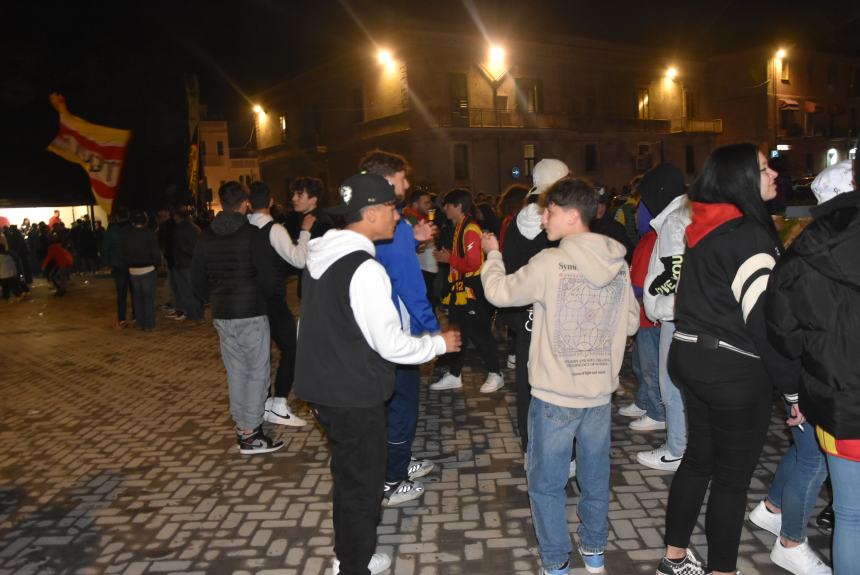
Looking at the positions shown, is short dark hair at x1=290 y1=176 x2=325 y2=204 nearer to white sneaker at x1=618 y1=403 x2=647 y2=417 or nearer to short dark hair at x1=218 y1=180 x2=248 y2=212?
short dark hair at x1=218 y1=180 x2=248 y2=212

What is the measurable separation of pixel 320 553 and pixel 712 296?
261cm

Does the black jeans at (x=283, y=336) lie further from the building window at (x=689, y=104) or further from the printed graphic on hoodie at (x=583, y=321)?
the building window at (x=689, y=104)

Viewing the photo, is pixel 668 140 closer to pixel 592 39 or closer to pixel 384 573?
pixel 592 39

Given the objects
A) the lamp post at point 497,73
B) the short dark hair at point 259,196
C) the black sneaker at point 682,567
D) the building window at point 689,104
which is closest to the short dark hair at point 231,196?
the short dark hair at point 259,196

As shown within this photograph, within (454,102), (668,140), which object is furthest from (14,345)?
(668,140)

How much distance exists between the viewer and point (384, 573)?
3.52m

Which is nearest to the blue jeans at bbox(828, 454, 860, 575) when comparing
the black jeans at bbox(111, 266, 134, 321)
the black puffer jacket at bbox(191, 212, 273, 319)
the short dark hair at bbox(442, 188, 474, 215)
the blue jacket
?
the blue jacket

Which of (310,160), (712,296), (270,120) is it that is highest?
(270,120)

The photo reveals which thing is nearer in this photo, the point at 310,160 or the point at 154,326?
the point at 154,326

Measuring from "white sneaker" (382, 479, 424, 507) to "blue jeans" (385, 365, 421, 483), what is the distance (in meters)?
0.05

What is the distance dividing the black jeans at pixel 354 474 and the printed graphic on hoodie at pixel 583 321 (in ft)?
3.10

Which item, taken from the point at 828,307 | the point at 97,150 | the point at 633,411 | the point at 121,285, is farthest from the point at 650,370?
the point at 97,150

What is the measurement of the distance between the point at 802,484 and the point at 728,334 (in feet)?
3.65

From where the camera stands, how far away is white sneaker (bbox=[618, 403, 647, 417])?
5.74 metres
